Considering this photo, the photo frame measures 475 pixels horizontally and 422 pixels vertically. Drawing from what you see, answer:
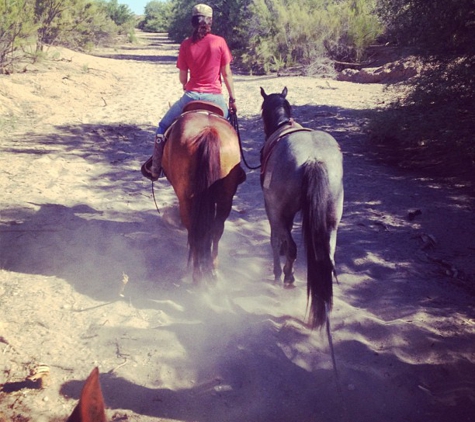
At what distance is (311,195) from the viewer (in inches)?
127

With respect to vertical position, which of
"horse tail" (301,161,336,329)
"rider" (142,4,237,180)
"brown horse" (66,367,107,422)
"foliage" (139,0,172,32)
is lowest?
"horse tail" (301,161,336,329)

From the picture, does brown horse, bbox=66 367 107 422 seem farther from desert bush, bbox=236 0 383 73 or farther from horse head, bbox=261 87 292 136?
desert bush, bbox=236 0 383 73

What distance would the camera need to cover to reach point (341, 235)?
5.28 meters

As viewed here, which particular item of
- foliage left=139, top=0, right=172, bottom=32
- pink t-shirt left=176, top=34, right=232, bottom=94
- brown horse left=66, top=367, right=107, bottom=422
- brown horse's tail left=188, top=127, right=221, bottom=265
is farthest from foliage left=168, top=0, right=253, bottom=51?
foliage left=139, top=0, right=172, bottom=32

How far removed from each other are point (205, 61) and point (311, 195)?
2185 millimetres

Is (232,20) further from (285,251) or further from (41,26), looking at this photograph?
(285,251)

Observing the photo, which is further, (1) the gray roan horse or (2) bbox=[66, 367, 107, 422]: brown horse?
(1) the gray roan horse

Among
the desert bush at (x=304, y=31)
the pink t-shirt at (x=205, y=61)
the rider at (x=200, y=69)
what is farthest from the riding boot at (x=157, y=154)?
the desert bush at (x=304, y=31)

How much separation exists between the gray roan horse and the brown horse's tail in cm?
51

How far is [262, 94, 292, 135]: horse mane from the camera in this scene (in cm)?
439

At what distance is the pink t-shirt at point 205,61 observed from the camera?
4.45 m

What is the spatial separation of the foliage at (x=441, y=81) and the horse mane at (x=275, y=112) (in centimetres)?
322

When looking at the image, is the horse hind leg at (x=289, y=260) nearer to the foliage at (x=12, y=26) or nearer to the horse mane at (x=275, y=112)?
the horse mane at (x=275, y=112)

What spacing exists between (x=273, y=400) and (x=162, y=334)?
42.5 inches
